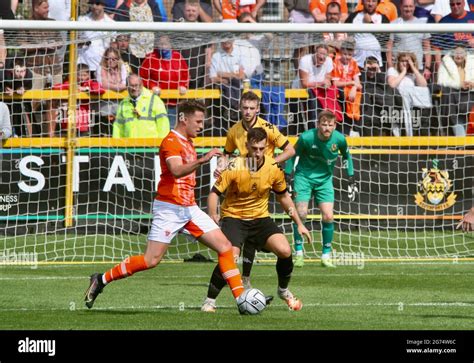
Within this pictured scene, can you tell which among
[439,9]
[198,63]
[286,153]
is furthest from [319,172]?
[439,9]

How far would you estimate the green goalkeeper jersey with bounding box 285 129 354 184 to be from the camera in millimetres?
16859

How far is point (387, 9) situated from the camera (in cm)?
2169

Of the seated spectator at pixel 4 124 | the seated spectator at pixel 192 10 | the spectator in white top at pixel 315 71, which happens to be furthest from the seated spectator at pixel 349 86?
the seated spectator at pixel 4 124

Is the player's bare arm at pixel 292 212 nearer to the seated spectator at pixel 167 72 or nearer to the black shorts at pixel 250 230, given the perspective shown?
the black shorts at pixel 250 230

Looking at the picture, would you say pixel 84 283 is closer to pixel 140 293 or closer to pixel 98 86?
pixel 140 293

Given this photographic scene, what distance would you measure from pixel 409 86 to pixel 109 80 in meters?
5.20

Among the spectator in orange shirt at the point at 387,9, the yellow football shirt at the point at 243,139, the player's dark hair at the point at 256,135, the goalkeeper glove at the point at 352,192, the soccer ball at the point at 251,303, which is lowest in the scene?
the goalkeeper glove at the point at 352,192

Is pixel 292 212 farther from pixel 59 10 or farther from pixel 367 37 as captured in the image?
pixel 59 10

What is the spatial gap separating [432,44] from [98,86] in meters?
5.51

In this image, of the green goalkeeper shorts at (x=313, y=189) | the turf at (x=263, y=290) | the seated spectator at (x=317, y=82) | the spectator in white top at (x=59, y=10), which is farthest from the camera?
the spectator in white top at (x=59, y=10)

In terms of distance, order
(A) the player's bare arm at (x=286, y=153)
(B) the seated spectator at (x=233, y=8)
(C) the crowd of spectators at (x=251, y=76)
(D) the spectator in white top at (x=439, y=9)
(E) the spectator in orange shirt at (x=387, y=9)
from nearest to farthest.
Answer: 1. (A) the player's bare arm at (x=286, y=153)
2. (C) the crowd of spectators at (x=251, y=76)
3. (B) the seated spectator at (x=233, y=8)
4. (E) the spectator in orange shirt at (x=387, y=9)
5. (D) the spectator in white top at (x=439, y=9)

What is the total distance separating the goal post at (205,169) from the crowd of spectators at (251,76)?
0.04m

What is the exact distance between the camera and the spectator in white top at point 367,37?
1830 centimetres
